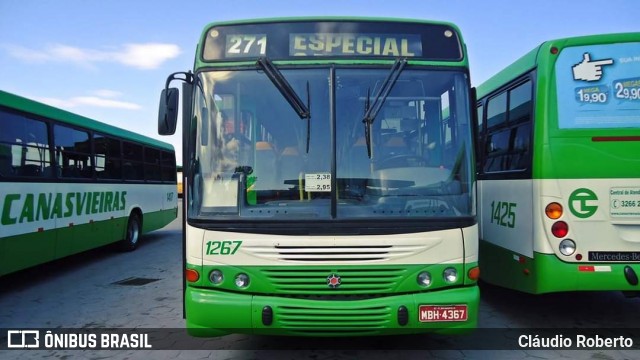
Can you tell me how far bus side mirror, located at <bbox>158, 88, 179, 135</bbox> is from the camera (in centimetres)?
453

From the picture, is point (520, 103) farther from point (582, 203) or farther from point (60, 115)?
point (60, 115)

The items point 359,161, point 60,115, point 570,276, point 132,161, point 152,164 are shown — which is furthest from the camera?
point 152,164

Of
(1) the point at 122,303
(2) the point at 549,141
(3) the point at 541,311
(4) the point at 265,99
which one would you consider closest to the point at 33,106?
(1) the point at 122,303

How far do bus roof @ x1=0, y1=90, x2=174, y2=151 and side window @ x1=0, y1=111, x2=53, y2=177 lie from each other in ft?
0.55

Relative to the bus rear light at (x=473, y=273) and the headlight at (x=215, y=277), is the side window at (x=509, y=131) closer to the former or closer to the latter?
the bus rear light at (x=473, y=273)

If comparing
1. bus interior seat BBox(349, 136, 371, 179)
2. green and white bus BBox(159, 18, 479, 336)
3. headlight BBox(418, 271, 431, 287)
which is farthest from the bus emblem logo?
bus interior seat BBox(349, 136, 371, 179)

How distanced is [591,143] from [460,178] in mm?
1884

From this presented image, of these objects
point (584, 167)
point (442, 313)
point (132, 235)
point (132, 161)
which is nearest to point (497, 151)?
point (584, 167)

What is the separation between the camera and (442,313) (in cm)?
398

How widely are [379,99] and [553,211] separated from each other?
2362 millimetres

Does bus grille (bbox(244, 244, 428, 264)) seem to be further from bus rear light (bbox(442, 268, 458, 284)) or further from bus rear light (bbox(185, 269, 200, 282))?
bus rear light (bbox(185, 269, 200, 282))

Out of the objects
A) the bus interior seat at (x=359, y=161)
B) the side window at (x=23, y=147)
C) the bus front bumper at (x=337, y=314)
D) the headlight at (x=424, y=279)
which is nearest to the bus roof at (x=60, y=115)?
the side window at (x=23, y=147)

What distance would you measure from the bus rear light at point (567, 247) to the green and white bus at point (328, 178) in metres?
1.54

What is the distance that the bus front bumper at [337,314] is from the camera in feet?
12.8
